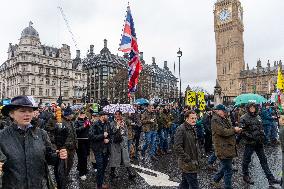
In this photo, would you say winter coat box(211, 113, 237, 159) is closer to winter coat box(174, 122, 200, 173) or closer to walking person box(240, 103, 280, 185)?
walking person box(240, 103, 280, 185)

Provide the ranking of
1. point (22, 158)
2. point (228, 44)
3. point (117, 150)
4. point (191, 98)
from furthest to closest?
point (228, 44), point (191, 98), point (117, 150), point (22, 158)

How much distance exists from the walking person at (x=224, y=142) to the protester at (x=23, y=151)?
4836 millimetres

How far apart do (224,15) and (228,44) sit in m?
9.95

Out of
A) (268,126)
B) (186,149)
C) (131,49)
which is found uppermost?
(131,49)

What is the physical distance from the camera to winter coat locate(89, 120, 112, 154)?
8.60 m

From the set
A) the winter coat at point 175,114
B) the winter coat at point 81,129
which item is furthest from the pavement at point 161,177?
the winter coat at point 175,114

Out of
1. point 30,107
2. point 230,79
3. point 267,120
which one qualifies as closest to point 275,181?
point 30,107

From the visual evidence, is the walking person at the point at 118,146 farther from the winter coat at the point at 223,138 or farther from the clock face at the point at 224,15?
the clock face at the point at 224,15

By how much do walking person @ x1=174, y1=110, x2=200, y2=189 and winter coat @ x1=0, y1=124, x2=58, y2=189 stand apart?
131 inches

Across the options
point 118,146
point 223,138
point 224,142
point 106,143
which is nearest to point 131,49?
point 118,146

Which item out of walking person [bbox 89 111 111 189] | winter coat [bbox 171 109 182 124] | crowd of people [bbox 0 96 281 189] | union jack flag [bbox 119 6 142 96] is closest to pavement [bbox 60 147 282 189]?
crowd of people [bbox 0 96 281 189]

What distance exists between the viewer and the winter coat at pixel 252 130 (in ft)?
28.3

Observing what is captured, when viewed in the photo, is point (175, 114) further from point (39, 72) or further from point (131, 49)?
point (39, 72)

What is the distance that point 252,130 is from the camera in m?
8.75
